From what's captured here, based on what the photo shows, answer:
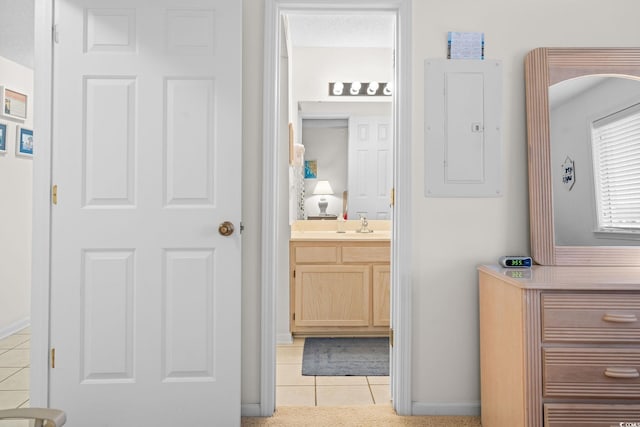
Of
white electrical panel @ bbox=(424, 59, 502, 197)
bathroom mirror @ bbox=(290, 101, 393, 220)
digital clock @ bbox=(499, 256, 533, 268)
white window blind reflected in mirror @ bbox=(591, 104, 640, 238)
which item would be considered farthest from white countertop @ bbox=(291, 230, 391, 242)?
white window blind reflected in mirror @ bbox=(591, 104, 640, 238)

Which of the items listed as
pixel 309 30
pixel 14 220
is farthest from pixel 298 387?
pixel 14 220

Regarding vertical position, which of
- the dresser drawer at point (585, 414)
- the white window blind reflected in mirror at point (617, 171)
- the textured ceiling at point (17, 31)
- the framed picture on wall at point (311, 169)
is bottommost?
the dresser drawer at point (585, 414)

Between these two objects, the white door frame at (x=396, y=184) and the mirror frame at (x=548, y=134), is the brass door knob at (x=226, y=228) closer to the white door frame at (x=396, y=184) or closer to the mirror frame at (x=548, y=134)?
the white door frame at (x=396, y=184)

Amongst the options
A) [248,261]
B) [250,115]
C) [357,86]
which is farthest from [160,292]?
[357,86]

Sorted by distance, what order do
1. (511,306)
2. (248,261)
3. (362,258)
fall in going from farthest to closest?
(362,258) → (248,261) → (511,306)

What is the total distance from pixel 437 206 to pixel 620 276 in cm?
82

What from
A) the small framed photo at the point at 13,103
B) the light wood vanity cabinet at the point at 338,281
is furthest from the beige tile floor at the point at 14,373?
the small framed photo at the point at 13,103

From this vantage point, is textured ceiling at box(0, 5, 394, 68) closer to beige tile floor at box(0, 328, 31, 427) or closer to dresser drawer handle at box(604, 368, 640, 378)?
beige tile floor at box(0, 328, 31, 427)

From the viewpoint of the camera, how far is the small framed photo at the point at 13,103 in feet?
12.6

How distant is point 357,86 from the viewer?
4062mm

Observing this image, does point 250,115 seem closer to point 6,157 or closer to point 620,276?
point 620,276

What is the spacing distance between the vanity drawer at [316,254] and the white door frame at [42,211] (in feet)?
6.04

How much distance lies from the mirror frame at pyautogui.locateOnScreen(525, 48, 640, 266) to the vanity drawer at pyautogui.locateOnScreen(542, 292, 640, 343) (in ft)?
1.66

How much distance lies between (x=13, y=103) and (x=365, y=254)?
131 inches
